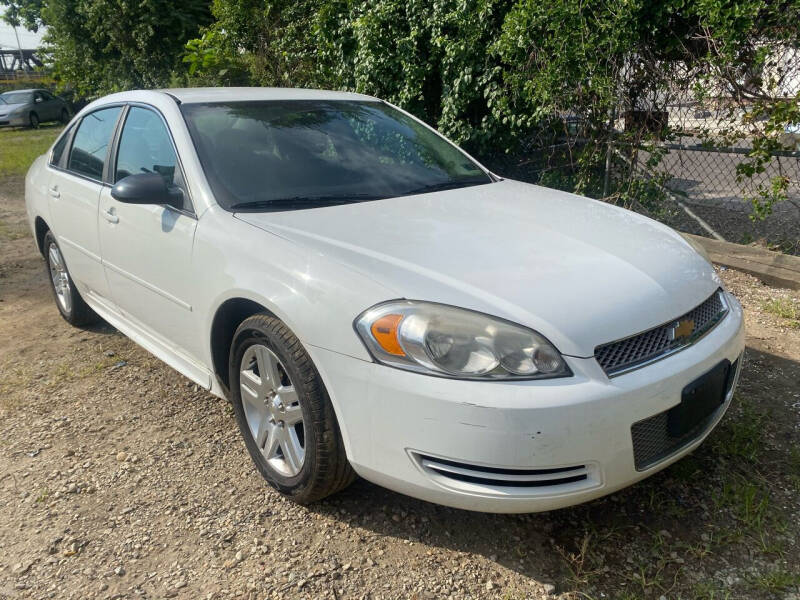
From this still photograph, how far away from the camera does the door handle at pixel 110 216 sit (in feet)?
10.7

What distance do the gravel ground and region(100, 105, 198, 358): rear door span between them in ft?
1.83

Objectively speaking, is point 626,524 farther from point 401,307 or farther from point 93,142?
point 93,142

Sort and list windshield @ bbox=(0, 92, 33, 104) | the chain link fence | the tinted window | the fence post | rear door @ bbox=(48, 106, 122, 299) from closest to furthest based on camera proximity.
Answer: the tinted window
rear door @ bbox=(48, 106, 122, 299)
the chain link fence
the fence post
windshield @ bbox=(0, 92, 33, 104)

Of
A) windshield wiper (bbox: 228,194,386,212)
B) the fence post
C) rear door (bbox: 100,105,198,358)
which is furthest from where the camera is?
the fence post

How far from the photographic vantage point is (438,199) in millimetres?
2973

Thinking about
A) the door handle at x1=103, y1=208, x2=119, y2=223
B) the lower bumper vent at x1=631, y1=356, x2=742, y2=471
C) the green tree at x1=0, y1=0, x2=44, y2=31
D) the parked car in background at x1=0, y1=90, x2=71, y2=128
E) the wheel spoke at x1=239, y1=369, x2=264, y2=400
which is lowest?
the lower bumper vent at x1=631, y1=356, x2=742, y2=471

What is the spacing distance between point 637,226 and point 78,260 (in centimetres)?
308

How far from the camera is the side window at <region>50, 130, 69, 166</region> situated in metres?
4.22

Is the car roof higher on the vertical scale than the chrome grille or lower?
higher

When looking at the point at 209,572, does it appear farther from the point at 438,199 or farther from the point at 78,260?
the point at 78,260

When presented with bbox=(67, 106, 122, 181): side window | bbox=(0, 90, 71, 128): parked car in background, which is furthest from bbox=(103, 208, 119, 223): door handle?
bbox=(0, 90, 71, 128): parked car in background

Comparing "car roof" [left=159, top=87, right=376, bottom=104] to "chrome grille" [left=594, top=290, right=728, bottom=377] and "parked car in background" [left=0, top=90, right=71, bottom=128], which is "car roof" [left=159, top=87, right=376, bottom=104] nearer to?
"chrome grille" [left=594, top=290, right=728, bottom=377]

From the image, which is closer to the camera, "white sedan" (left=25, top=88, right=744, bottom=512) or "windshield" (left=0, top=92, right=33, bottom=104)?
"white sedan" (left=25, top=88, right=744, bottom=512)

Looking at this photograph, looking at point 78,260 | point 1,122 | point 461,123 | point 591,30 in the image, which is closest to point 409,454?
point 78,260
